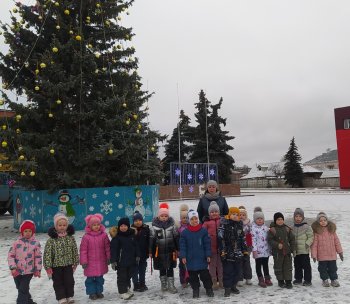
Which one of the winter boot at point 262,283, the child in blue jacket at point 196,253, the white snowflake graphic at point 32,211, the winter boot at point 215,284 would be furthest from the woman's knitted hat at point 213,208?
the white snowflake graphic at point 32,211

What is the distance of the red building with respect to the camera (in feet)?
134

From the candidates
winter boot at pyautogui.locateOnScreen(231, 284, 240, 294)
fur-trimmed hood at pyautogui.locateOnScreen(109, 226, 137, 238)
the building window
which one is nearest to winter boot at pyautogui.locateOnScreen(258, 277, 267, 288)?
winter boot at pyautogui.locateOnScreen(231, 284, 240, 294)

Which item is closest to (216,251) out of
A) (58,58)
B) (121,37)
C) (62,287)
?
(62,287)

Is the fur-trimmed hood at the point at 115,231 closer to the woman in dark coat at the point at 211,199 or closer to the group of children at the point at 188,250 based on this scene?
the group of children at the point at 188,250

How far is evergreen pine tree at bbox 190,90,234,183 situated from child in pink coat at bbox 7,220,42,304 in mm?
36315

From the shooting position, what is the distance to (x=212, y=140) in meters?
42.4

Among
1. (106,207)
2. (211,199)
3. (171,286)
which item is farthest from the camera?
(106,207)

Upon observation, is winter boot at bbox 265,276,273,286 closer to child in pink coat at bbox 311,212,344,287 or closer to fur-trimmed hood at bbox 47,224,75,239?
child in pink coat at bbox 311,212,344,287

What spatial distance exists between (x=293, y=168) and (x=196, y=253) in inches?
2243

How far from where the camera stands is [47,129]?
1313 centimetres

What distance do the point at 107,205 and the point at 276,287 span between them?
26.8ft

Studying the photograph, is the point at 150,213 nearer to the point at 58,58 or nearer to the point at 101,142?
the point at 101,142

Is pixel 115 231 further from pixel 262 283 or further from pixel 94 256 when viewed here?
pixel 262 283

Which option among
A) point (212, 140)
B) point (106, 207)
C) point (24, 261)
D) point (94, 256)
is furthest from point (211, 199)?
point (212, 140)
